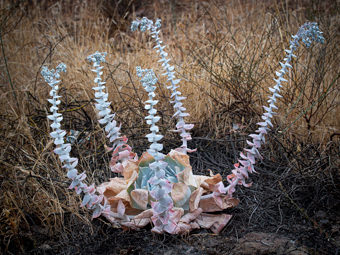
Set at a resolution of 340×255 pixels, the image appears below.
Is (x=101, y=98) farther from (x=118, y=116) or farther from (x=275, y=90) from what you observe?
(x=118, y=116)

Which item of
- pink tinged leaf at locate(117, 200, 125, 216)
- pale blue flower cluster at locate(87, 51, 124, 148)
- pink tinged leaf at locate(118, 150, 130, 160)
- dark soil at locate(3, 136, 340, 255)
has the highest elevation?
pale blue flower cluster at locate(87, 51, 124, 148)

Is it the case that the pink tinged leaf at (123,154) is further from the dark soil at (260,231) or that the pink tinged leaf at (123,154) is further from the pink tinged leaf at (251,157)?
the pink tinged leaf at (251,157)

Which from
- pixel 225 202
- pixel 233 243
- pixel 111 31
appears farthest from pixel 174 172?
pixel 111 31

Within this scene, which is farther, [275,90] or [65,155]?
[275,90]

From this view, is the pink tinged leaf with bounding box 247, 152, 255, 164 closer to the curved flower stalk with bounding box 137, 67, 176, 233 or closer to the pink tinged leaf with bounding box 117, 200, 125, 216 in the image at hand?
the curved flower stalk with bounding box 137, 67, 176, 233

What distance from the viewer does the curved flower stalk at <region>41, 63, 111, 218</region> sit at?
135 cm

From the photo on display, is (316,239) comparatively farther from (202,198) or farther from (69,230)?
(69,230)

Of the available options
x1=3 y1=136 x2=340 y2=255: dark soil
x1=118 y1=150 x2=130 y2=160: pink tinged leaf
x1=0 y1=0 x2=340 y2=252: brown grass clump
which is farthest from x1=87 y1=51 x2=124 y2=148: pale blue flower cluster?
x1=3 y1=136 x2=340 y2=255: dark soil

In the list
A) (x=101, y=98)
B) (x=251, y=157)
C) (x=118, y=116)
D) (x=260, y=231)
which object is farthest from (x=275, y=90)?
(x=118, y=116)

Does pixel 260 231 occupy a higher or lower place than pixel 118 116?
lower

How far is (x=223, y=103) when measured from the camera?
8.13ft

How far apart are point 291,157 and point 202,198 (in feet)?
2.48

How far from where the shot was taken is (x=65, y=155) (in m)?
1.39

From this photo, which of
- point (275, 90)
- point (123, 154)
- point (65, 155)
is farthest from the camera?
point (123, 154)
